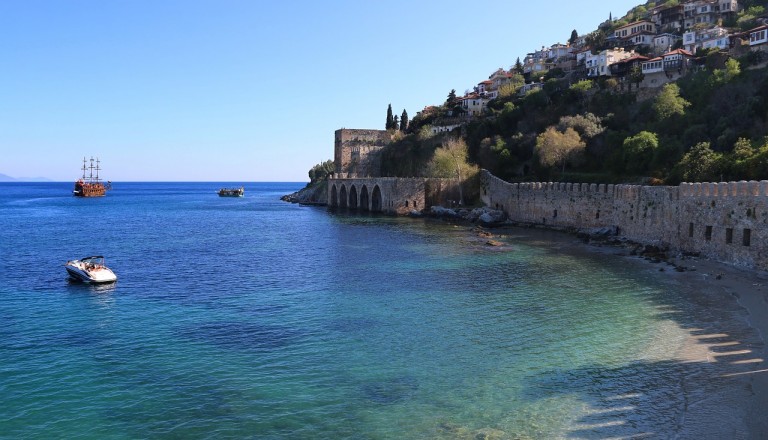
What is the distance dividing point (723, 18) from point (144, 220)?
301 feet

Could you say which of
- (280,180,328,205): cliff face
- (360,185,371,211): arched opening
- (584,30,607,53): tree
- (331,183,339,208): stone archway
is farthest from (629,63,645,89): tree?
(280,180,328,205): cliff face

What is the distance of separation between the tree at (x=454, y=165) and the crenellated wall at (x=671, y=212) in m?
11.9

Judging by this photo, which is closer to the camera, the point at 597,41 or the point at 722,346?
the point at 722,346

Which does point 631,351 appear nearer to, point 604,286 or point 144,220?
point 604,286

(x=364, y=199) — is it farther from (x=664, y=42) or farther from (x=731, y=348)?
(x=731, y=348)

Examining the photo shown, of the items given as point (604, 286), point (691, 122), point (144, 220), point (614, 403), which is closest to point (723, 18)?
point (691, 122)

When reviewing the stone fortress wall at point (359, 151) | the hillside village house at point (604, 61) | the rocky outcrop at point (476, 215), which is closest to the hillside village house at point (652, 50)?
the hillside village house at point (604, 61)

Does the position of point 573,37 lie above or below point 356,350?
above

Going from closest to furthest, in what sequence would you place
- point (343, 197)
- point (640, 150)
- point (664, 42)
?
point (640, 150), point (664, 42), point (343, 197)

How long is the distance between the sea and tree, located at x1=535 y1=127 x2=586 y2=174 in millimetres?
25649

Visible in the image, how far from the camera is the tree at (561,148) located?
194 ft

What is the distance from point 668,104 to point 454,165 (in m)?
24.7

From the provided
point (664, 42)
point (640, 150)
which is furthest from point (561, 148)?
point (664, 42)

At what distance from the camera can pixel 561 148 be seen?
59031 millimetres
